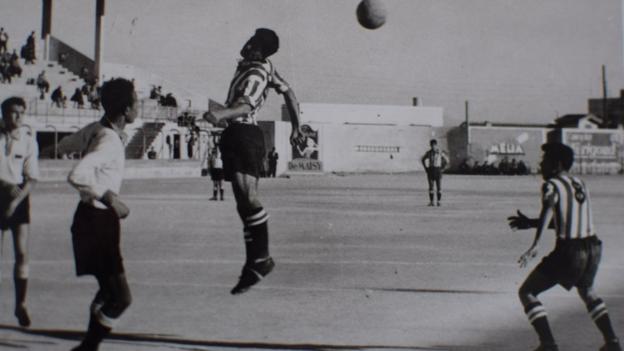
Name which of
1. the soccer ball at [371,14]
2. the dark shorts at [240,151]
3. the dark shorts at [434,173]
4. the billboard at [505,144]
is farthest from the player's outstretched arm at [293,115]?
the billboard at [505,144]

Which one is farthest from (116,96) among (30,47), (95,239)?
(30,47)

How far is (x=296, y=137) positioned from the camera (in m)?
3.65

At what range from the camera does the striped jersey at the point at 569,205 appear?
352 centimetres

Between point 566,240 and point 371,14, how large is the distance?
1455 millimetres

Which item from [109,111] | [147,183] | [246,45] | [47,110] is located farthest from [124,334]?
[147,183]

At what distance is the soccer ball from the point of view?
3.71 m

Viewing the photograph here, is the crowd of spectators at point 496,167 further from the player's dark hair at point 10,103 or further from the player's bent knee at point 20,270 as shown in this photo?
the player's dark hair at point 10,103

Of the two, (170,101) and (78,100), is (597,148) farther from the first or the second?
(170,101)

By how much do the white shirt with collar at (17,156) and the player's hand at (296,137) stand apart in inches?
55.3

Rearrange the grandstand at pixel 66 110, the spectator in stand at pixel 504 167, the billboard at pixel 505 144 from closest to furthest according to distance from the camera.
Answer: the grandstand at pixel 66 110 → the spectator in stand at pixel 504 167 → the billboard at pixel 505 144

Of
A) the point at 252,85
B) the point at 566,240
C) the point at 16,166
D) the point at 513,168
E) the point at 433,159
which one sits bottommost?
the point at 566,240

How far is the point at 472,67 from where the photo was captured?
16.5 feet

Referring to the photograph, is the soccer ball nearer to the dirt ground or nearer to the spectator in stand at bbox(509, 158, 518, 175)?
the dirt ground

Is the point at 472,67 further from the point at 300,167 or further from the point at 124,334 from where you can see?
the point at 300,167
